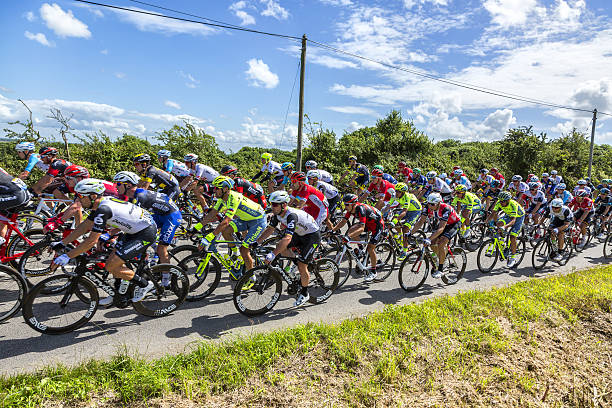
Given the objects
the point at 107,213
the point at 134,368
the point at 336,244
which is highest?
the point at 107,213

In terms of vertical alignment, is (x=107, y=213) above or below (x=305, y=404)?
above

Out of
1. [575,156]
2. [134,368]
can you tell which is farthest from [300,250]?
[575,156]

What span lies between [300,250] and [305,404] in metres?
2.80

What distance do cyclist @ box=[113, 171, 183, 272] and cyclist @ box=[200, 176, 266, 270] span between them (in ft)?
1.91

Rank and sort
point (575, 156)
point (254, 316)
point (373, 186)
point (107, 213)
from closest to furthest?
point (107, 213), point (254, 316), point (373, 186), point (575, 156)

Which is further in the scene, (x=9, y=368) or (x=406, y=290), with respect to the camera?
(x=406, y=290)

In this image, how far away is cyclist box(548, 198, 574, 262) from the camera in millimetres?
9336

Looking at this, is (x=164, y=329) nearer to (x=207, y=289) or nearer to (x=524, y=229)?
(x=207, y=289)

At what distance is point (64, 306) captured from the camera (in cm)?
479

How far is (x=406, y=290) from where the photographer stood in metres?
6.95

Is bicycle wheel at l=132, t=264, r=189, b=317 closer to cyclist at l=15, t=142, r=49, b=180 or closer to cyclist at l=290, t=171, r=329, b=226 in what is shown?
cyclist at l=290, t=171, r=329, b=226

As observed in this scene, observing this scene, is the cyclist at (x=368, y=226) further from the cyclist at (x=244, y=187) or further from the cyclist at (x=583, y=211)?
the cyclist at (x=583, y=211)

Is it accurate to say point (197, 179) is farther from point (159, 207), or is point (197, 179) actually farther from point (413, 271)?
point (413, 271)

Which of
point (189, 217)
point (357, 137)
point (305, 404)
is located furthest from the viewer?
point (357, 137)
